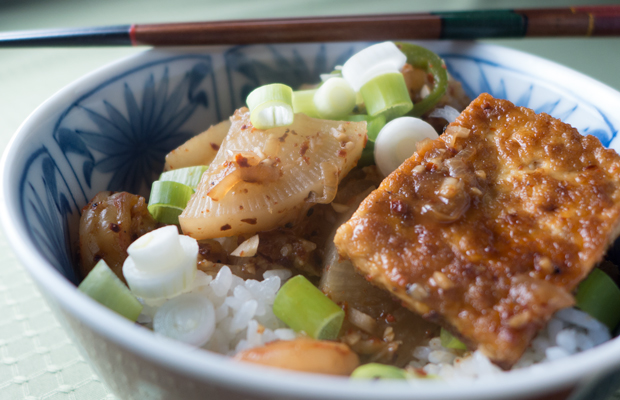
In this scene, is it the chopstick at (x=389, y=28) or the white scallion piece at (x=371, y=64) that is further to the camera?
the chopstick at (x=389, y=28)

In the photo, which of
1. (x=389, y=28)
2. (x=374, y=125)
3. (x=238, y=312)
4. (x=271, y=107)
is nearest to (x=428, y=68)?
(x=389, y=28)

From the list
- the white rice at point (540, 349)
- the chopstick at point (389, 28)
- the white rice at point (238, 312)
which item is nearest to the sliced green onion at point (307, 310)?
the white rice at point (238, 312)

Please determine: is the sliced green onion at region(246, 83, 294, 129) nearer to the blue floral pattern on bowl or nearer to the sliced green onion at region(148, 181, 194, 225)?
the sliced green onion at region(148, 181, 194, 225)

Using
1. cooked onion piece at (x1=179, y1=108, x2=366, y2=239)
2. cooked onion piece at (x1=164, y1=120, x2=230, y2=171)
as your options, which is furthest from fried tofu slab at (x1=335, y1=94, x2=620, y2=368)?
cooked onion piece at (x1=164, y1=120, x2=230, y2=171)

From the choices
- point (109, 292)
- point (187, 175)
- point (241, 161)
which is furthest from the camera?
point (187, 175)

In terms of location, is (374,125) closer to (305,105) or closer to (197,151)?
(305,105)

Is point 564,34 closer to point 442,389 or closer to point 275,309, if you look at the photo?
point 275,309

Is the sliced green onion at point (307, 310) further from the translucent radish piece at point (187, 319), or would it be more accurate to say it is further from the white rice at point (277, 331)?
the translucent radish piece at point (187, 319)
